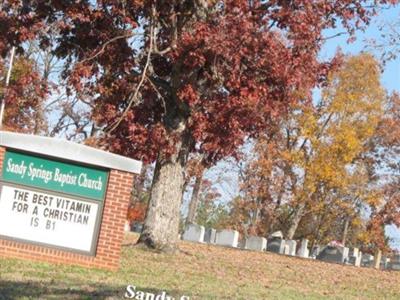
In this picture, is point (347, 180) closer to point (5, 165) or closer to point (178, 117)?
point (178, 117)

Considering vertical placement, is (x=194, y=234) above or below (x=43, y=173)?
below

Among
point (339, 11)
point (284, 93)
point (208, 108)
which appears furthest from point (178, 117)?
point (339, 11)

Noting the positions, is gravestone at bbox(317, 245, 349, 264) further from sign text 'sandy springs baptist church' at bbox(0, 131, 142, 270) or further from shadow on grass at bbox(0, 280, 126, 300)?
shadow on grass at bbox(0, 280, 126, 300)

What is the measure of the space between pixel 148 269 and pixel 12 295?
5342mm

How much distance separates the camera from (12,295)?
8852 millimetres

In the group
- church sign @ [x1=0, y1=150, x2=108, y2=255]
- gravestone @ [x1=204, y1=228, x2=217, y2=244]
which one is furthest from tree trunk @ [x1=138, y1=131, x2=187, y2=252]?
gravestone @ [x1=204, y1=228, x2=217, y2=244]

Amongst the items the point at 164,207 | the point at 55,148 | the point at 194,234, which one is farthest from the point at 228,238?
the point at 55,148

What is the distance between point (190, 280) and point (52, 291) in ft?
13.1

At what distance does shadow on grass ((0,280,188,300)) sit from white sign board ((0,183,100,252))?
2700 millimetres

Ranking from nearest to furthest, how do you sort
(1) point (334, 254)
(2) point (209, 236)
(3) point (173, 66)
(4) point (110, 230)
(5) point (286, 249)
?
(4) point (110, 230)
(3) point (173, 66)
(1) point (334, 254)
(5) point (286, 249)
(2) point (209, 236)

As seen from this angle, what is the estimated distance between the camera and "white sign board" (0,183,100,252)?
13000mm

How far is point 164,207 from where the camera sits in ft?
59.3

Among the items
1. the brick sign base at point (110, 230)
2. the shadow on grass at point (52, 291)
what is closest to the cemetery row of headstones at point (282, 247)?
the brick sign base at point (110, 230)

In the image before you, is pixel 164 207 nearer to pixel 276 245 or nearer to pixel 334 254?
pixel 334 254
